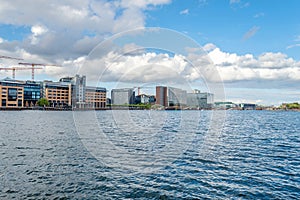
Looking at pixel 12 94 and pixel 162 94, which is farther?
pixel 12 94

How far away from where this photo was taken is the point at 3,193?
13766mm

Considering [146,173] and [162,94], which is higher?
[162,94]

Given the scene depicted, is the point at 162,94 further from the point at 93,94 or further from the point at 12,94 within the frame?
the point at 12,94

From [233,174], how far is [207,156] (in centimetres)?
568

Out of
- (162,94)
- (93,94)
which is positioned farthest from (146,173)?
(93,94)

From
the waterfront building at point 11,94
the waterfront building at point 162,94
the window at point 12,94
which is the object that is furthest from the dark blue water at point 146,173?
the window at point 12,94

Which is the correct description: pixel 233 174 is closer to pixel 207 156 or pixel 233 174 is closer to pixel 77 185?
pixel 207 156

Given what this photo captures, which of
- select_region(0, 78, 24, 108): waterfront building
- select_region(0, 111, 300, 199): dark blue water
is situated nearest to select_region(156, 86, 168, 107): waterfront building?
select_region(0, 111, 300, 199): dark blue water

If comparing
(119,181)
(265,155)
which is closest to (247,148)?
(265,155)

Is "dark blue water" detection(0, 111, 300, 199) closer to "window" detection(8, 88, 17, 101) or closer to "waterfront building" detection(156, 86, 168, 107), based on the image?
"waterfront building" detection(156, 86, 168, 107)

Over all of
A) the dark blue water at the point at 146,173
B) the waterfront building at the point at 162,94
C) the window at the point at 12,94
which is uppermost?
the window at the point at 12,94

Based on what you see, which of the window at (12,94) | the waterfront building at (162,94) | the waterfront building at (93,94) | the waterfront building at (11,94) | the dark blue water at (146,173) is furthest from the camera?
the window at (12,94)

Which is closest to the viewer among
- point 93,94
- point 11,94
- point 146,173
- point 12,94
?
point 146,173

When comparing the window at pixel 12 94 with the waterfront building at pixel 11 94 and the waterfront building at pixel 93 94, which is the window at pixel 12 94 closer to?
the waterfront building at pixel 11 94
